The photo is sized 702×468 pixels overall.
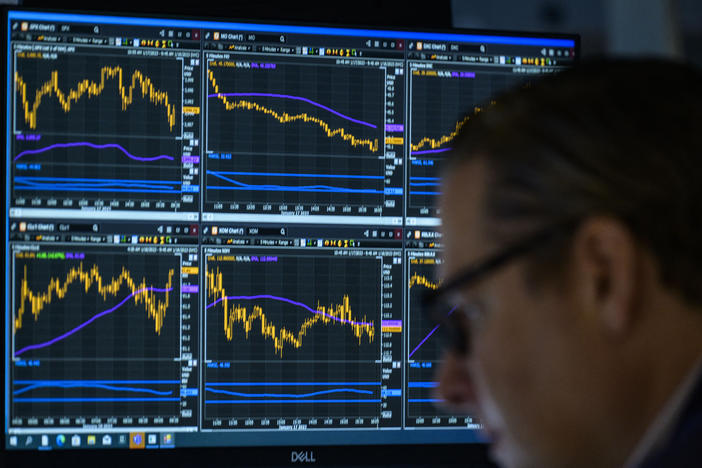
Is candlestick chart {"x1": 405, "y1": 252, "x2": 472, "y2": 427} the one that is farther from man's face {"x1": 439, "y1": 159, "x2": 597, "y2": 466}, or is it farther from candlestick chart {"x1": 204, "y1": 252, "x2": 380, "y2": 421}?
man's face {"x1": 439, "y1": 159, "x2": 597, "y2": 466}

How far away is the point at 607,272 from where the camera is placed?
581 millimetres

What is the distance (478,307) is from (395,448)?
20.9 inches

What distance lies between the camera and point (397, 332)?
3.81 ft

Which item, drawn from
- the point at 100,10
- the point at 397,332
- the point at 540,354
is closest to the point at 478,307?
the point at 540,354

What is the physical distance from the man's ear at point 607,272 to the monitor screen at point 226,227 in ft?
1.91

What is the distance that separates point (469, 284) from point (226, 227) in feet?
1.75

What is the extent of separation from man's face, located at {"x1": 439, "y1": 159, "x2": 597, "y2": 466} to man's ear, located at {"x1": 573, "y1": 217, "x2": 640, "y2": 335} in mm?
19

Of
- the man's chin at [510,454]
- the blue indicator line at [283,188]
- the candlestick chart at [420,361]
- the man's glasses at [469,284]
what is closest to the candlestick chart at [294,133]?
the blue indicator line at [283,188]

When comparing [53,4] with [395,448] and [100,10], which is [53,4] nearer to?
[100,10]

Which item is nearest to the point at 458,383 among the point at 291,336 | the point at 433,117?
the point at 291,336

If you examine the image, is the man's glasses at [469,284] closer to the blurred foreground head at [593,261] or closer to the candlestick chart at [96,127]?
the blurred foreground head at [593,261]

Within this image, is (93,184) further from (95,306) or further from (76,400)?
(76,400)

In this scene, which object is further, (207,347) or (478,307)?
(207,347)

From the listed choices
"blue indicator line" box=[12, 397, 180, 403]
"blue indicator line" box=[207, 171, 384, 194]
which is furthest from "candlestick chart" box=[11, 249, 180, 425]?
"blue indicator line" box=[207, 171, 384, 194]
